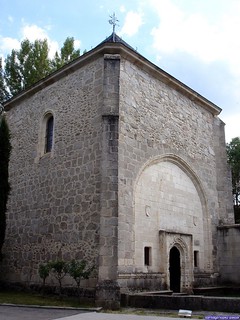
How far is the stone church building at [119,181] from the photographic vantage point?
11273 mm

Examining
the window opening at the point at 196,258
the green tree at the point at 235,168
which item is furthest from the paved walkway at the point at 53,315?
the green tree at the point at 235,168

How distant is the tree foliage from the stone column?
11660 millimetres

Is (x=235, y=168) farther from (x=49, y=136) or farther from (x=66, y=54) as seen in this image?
(x=49, y=136)

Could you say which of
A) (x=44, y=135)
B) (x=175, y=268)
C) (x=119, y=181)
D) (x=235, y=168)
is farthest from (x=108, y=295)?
(x=235, y=168)

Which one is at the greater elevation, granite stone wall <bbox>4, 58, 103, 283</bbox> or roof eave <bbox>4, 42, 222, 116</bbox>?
roof eave <bbox>4, 42, 222, 116</bbox>

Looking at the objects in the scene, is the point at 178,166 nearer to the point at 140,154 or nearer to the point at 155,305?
the point at 140,154

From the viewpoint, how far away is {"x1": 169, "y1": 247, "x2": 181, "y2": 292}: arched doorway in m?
13.4

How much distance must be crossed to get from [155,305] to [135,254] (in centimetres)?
215

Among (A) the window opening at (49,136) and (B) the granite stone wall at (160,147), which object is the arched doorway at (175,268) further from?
(A) the window opening at (49,136)

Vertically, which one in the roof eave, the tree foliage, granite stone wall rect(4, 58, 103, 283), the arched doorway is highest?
the tree foliage

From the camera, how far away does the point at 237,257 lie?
15.0m

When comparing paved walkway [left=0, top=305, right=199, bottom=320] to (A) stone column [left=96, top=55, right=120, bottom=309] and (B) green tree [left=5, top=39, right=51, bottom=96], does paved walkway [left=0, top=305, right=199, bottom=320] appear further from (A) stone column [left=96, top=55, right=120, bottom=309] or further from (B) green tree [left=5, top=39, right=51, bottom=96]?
(B) green tree [left=5, top=39, right=51, bottom=96]

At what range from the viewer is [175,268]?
13.6m

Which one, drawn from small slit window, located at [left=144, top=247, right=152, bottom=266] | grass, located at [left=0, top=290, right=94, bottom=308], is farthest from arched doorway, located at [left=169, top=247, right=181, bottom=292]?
grass, located at [left=0, top=290, right=94, bottom=308]
